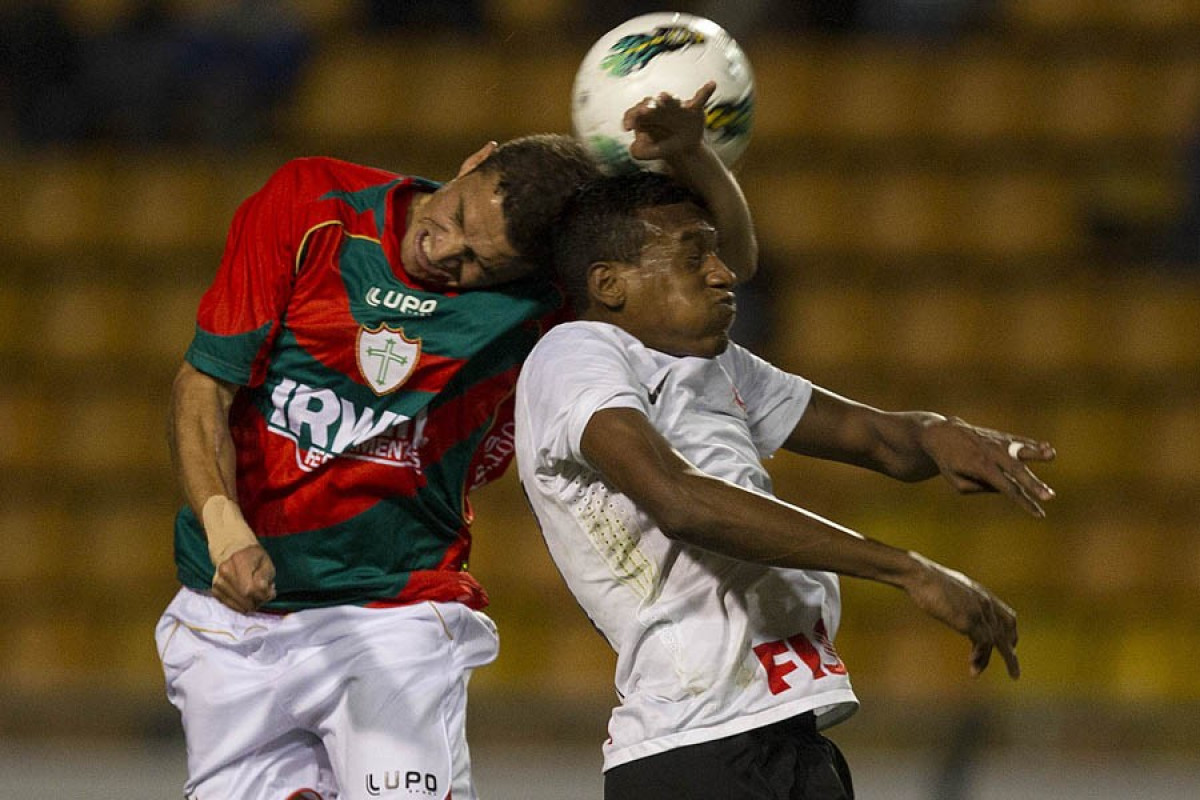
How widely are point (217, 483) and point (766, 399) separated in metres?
0.98

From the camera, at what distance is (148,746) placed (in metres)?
6.12

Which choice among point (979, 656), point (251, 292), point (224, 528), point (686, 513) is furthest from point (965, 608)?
point (251, 292)

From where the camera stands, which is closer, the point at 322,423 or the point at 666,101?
the point at 666,101

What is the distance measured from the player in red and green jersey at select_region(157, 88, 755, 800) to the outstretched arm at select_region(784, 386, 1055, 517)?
35cm

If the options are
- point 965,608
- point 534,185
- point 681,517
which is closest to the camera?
point 965,608

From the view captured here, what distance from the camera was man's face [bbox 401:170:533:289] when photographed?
327 centimetres

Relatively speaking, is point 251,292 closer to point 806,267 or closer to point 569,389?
point 569,389

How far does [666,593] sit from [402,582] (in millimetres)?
705

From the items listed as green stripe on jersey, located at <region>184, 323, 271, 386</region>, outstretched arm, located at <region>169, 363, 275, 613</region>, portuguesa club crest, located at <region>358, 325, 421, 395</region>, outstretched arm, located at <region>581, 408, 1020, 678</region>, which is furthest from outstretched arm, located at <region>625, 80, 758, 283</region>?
outstretched arm, located at <region>169, 363, 275, 613</region>

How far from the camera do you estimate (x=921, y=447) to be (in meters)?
3.29

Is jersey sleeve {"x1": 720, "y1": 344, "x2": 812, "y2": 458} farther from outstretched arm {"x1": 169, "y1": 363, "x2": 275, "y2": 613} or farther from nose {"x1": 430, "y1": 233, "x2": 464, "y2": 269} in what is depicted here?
outstretched arm {"x1": 169, "y1": 363, "x2": 275, "y2": 613}

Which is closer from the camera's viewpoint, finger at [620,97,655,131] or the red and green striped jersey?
finger at [620,97,655,131]

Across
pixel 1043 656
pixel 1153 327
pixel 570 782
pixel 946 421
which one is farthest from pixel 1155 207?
pixel 946 421

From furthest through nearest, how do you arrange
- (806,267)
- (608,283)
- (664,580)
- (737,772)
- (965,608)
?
(806,267), (608,283), (664,580), (737,772), (965,608)
